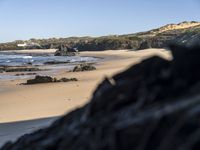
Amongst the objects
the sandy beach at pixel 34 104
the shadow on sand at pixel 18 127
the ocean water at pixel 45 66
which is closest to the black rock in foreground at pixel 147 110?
the sandy beach at pixel 34 104

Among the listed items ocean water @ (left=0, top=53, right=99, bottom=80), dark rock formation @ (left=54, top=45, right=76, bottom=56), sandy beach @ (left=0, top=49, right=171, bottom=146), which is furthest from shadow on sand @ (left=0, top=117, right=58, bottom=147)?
dark rock formation @ (left=54, top=45, right=76, bottom=56)

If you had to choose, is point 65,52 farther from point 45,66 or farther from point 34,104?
point 34,104

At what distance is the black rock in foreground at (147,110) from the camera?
123 inches

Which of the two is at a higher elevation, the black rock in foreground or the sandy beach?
the black rock in foreground

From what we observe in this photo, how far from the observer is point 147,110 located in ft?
10.8

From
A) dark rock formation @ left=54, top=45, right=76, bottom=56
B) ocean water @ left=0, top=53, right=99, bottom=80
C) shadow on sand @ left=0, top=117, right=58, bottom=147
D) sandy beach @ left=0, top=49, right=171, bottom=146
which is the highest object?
shadow on sand @ left=0, top=117, right=58, bottom=147

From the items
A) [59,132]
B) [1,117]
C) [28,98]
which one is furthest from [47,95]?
[59,132]

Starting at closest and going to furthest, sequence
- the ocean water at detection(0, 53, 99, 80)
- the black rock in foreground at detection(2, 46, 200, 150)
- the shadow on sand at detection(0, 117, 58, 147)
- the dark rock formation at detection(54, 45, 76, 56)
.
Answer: the black rock in foreground at detection(2, 46, 200, 150), the shadow on sand at detection(0, 117, 58, 147), the ocean water at detection(0, 53, 99, 80), the dark rock formation at detection(54, 45, 76, 56)

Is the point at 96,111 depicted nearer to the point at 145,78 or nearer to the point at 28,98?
the point at 145,78

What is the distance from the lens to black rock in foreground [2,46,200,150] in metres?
3.11

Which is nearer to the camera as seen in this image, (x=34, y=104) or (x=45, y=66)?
(x=34, y=104)

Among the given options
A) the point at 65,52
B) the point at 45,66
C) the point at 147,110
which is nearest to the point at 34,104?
the point at 147,110

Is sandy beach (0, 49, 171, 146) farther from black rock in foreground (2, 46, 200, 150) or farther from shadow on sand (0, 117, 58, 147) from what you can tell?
black rock in foreground (2, 46, 200, 150)

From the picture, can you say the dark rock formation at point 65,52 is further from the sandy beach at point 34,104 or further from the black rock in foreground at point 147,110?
the black rock in foreground at point 147,110
